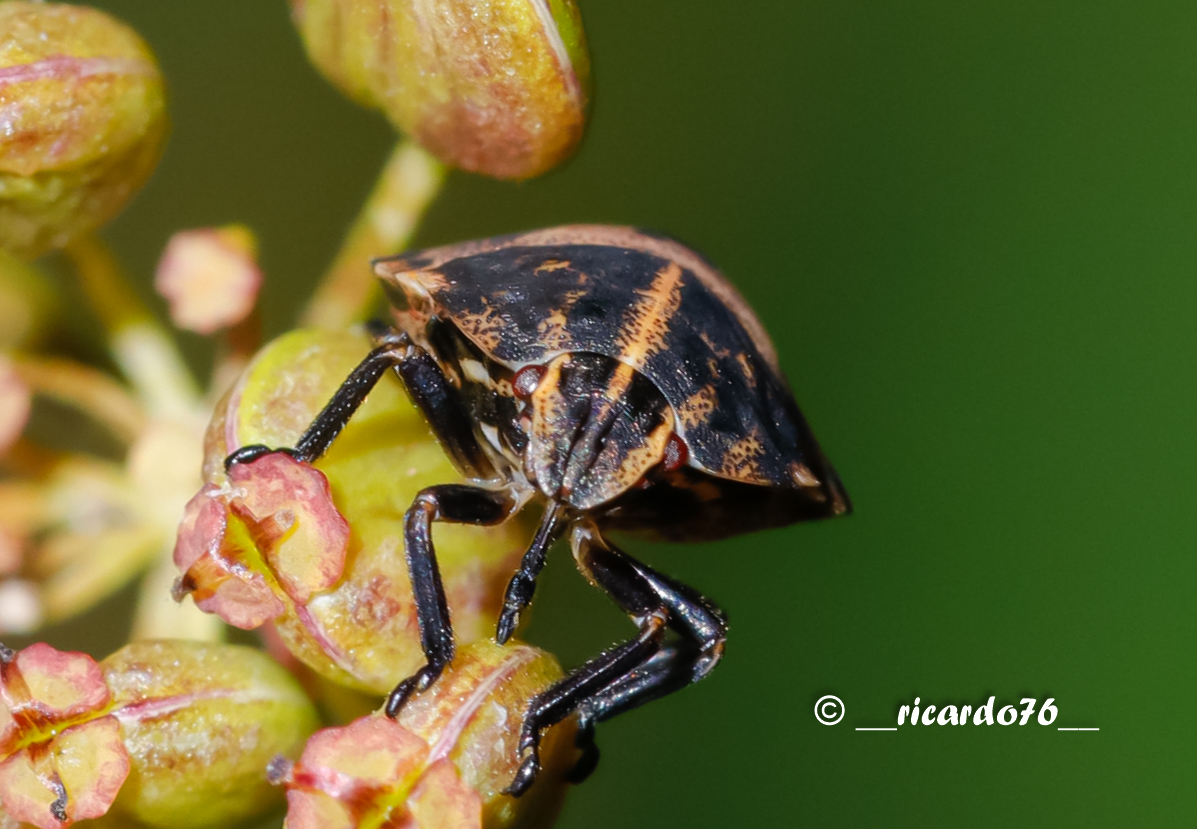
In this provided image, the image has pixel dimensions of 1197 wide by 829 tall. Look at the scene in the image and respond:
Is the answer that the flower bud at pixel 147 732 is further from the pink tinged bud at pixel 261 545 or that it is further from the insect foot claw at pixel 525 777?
the insect foot claw at pixel 525 777

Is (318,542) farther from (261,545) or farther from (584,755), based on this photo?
(584,755)

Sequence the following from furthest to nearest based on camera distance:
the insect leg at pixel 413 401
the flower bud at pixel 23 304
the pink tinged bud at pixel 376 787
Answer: the flower bud at pixel 23 304, the insect leg at pixel 413 401, the pink tinged bud at pixel 376 787

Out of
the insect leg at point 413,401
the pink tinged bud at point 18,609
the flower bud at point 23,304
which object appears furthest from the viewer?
the flower bud at point 23,304

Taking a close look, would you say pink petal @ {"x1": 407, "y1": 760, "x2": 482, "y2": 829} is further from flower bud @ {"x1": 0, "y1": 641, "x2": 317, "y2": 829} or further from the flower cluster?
flower bud @ {"x1": 0, "y1": 641, "x2": 317, "y2": 829}

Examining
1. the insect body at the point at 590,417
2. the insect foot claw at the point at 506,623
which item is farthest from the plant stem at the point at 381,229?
the insect foot claw at the point at 506,623

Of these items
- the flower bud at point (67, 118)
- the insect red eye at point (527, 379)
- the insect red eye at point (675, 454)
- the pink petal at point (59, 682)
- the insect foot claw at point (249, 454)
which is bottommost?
the pink petal at point (59, 682)

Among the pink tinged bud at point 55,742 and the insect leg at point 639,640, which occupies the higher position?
the insect leg at point 639,640

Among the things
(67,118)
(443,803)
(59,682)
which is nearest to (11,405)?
(67,118)

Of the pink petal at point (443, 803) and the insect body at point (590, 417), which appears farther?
the insect body at point (590, 417)

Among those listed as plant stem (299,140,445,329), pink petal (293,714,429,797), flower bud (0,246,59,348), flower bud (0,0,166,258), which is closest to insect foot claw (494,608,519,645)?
pink petal (293,714,429,797)
